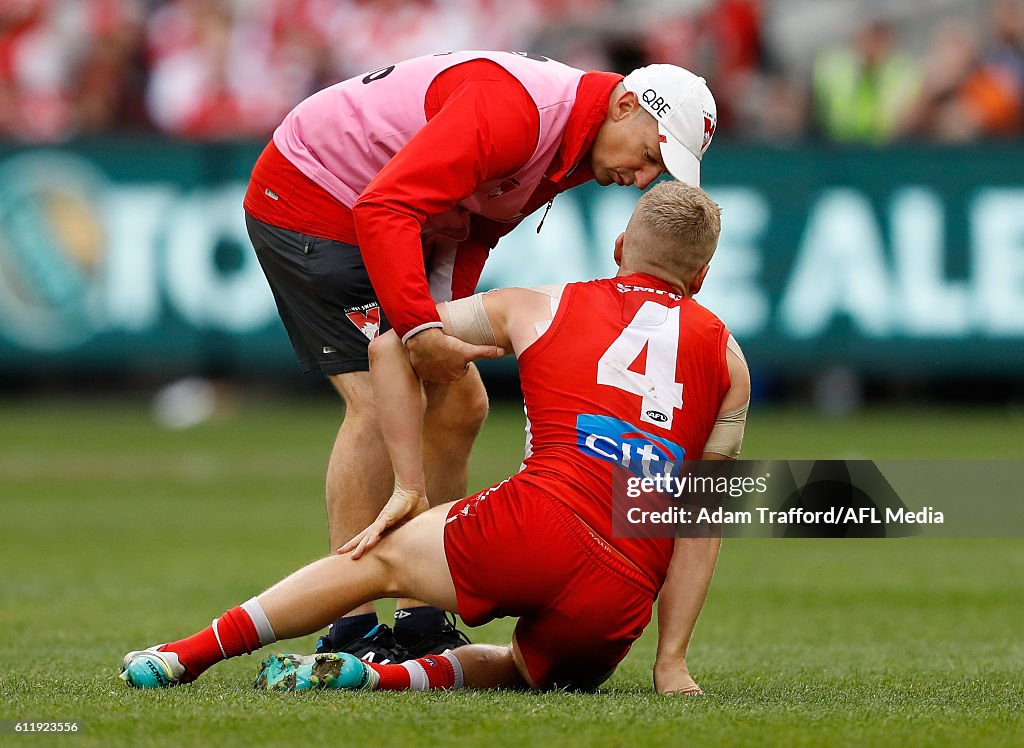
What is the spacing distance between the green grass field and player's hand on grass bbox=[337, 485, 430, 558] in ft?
1.38

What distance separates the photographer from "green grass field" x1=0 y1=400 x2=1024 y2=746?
420 cm

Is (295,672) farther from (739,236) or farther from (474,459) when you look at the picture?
(739,236)

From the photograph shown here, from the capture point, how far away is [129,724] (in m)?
4.12

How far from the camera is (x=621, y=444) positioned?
473 centimetres

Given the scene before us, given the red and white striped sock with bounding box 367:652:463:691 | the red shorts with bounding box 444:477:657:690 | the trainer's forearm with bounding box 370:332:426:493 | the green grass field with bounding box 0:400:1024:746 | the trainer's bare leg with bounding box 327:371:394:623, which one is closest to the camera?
the green grass field with bounding box 0:400:1024:746

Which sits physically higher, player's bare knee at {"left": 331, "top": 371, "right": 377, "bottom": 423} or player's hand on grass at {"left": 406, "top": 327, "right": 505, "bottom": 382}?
player's hand on grass at {"left": 406, "top": 327, "right": 505, "bottom": 382}

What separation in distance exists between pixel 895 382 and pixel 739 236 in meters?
2.21

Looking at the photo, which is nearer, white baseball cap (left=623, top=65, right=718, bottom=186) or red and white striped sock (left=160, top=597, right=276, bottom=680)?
red and white striped sock (left=160, top=597, right=276, bottom=680)

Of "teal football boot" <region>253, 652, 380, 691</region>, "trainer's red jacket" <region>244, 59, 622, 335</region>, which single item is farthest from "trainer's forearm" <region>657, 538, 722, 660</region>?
"trainer's red jacket" <region>244, 59, 622, 335</region>

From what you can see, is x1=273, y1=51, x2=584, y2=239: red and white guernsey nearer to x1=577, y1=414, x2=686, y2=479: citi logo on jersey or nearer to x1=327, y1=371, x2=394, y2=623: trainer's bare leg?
x1=327, y1=371, x2=394, y2=623: trainer's bare leg

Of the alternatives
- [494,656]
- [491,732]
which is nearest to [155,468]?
[494,656]

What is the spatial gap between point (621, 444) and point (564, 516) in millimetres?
268

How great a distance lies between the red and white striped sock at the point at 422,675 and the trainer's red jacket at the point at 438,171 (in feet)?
3.10

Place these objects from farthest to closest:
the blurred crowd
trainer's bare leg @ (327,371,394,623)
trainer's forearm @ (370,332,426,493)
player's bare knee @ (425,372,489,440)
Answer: the blurred crowd, player's bare knee @ (425,372,489,440), trainer's bare leg @ (327,371,394,623), trainer's forearm @ (370,332,426,493)
